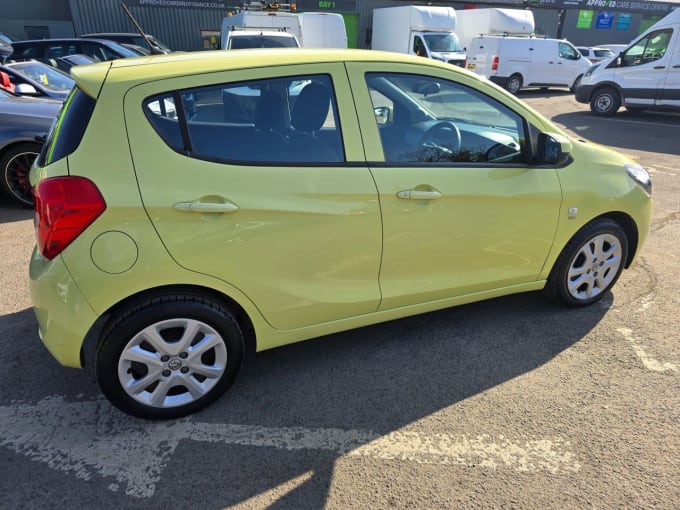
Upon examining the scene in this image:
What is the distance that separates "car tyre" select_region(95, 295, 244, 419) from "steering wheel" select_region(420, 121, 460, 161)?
1.42 metres

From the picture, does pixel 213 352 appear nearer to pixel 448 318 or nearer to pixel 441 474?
pixel 441 474

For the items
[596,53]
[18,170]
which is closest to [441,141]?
[18,170]

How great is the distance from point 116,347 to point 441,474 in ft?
5.22

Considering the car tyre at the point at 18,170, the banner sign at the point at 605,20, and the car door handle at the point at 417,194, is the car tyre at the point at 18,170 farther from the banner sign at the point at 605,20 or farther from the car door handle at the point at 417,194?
the banner sign at the point at 605,20

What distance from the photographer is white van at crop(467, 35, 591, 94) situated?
16797 mm

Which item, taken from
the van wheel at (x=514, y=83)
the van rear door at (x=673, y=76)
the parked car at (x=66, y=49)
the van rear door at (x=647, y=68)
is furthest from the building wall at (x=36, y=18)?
the van rear door at (x=673, y=76)

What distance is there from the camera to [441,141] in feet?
9.18

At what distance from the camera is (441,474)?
7.14 ft

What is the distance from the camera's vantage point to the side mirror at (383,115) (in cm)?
255

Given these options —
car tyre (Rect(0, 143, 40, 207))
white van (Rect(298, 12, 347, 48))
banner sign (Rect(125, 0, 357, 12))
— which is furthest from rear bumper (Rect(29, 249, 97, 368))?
banner sign (Rect(125, 0, 357, 12))

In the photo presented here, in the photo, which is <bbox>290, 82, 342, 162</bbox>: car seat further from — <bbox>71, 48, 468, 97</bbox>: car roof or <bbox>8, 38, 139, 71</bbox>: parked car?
<bbox>8, 38, 139, 71</bbox>: parked car

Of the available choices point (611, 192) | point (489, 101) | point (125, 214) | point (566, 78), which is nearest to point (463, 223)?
point (489, 101)

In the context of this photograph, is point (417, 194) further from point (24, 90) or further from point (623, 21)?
point (623, 21)

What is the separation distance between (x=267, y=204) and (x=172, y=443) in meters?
1.24
